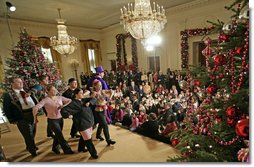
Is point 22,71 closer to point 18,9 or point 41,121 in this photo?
point 41,121

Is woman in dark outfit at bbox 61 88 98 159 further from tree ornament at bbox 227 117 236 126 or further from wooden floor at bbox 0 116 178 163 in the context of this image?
tree ornament at bbox 227 117 236 126

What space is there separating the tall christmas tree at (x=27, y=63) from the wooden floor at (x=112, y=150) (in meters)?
A: 2.11

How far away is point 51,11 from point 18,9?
1.00 meters

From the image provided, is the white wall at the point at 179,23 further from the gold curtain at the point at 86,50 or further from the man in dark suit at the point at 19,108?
the man in dark suit at the point at 19,108

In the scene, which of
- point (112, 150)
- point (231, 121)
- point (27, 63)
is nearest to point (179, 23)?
point (27, 63)

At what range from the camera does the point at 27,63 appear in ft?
16.0

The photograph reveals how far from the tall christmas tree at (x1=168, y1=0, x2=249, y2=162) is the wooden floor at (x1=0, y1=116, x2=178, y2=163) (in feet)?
4.07

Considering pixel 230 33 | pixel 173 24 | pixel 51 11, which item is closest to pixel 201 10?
pixel 173 24

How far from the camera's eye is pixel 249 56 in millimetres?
915

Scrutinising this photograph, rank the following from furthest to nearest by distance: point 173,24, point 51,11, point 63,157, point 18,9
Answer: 1. point 173,24
2. point 51,11
3. point 18,9
4. point 63,157

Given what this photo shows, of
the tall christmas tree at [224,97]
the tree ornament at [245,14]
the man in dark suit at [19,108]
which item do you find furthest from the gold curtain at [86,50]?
the tree ornament at [245,14]

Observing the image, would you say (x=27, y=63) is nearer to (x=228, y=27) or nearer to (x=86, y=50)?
(x=86, y=50)

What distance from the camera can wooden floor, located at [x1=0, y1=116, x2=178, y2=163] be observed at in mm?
2379

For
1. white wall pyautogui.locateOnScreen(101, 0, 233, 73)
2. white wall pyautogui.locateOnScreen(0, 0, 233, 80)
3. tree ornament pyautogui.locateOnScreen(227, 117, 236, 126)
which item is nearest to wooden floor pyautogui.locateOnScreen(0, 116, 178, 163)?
tree ornament pyautogui.locateOnScreen(227, 117, 236, 126)
